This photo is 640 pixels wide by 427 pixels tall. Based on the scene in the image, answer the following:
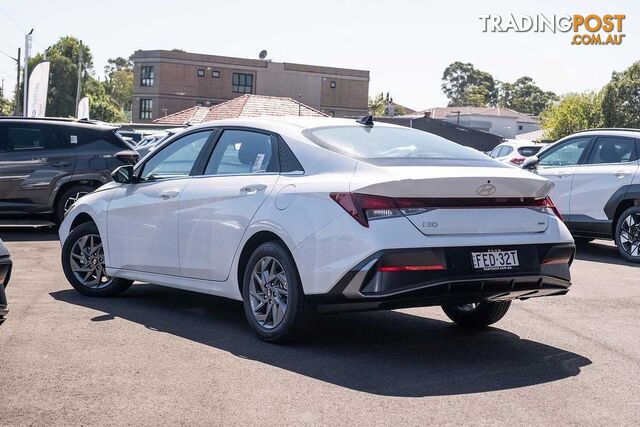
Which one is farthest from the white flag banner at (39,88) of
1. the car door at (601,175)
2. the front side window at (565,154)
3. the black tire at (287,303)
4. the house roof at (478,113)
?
the house roof at (478,113)

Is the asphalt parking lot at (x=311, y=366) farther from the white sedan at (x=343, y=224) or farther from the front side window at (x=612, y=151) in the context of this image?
the front side window at (x=612, y=151)

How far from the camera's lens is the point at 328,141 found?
6.99 metres

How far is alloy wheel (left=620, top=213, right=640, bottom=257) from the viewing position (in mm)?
13375

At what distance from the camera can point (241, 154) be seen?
7.52 metres

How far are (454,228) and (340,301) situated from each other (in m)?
0.87

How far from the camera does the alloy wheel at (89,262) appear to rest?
9.03 metres

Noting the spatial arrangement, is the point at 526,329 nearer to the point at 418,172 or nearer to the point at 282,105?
Answer: the point at 418,172

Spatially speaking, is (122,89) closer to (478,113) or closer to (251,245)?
(478,113)

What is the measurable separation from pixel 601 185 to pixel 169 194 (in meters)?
7.90

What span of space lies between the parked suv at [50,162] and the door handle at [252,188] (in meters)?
8.63

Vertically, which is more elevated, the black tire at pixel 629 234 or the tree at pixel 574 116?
the tree at pixel 574 116

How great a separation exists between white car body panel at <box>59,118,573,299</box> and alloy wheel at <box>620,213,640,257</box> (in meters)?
7.00

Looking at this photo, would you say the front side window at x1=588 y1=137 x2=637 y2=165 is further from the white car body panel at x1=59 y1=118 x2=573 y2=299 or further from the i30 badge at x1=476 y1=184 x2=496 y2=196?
the i30 badge at x1=476 y1=184 x2=496 y2=196

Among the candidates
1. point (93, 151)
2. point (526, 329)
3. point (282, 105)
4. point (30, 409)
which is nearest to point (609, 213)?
point (526, 329)
